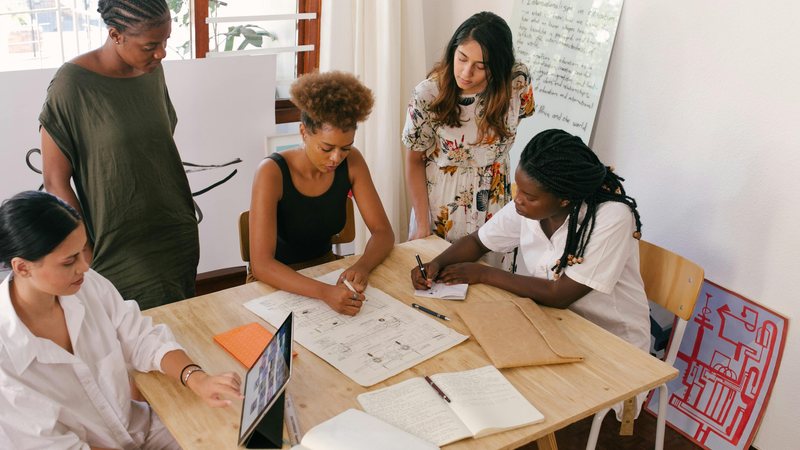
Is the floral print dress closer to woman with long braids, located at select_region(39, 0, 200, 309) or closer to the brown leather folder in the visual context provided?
the brown leather folder

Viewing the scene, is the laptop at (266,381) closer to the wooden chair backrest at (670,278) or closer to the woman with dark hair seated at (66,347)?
the woman with dark hair seated at (66,347)

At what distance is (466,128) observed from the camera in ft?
8.16

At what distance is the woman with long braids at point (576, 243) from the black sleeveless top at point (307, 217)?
39 cm

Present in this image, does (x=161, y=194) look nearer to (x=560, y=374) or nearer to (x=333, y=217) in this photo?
(x=333, y=217)

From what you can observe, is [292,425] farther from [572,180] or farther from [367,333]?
[572,180]

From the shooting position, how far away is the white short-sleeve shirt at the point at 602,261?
6.31 ft

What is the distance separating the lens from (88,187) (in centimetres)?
202

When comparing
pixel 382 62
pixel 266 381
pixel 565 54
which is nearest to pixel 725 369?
pixel 565 54

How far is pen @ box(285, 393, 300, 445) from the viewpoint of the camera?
140cm

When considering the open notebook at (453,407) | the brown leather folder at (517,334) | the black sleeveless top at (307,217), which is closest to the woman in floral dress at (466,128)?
the black sleeveless top at (307,217)

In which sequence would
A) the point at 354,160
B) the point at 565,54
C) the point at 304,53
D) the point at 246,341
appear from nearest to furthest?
1. the point at 246,341
2. the point at 354,160
3. the point at 565,54
4. the point at 304,53

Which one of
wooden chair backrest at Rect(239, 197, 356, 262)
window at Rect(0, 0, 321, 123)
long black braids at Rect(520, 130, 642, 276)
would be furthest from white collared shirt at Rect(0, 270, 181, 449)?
window at Rect(0, 0, 321, 123)

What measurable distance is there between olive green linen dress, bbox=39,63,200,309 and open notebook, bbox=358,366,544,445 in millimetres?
1010

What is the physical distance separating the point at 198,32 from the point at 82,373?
2087 millimetres
